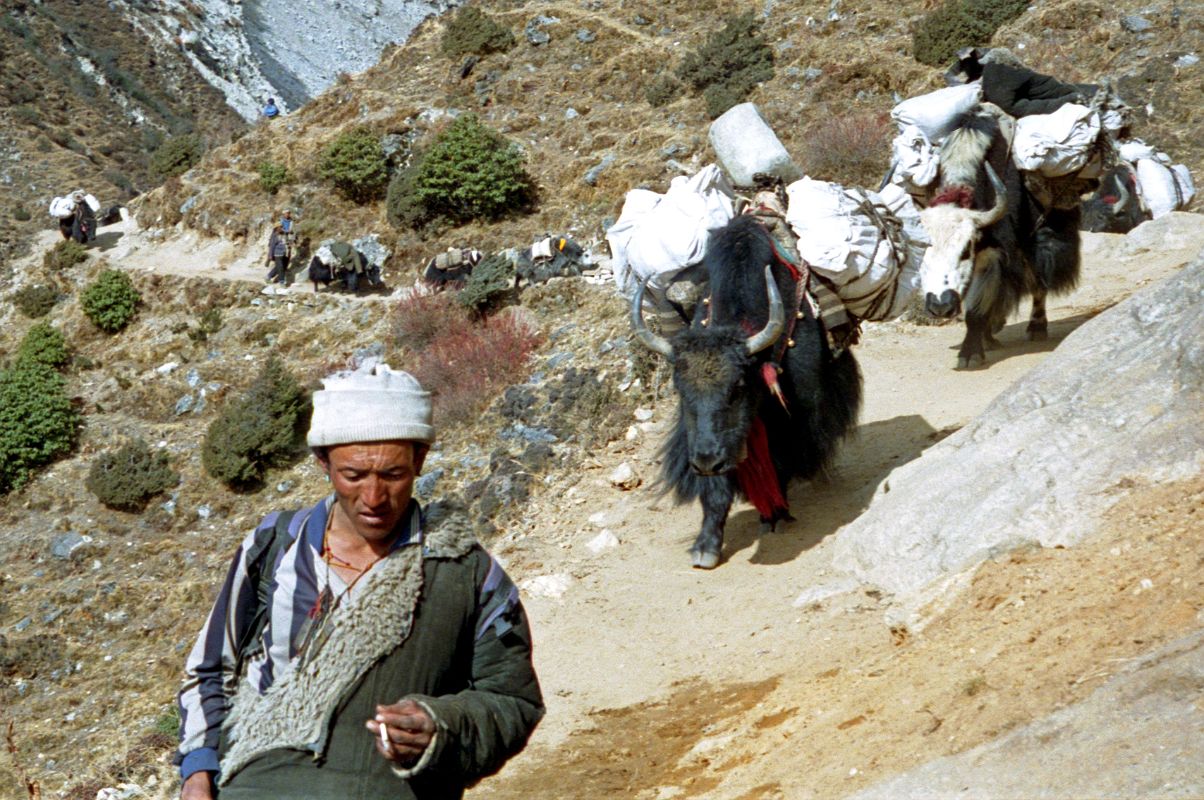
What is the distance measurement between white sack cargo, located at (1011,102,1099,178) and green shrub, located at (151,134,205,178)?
835 inches

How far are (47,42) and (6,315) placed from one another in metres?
20.3

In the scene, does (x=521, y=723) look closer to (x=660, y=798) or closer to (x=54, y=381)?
(x=660, y=798)

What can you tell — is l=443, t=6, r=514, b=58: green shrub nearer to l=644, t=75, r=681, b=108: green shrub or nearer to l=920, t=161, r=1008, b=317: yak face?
l=644, t=75, r=681, b=108: green shrub

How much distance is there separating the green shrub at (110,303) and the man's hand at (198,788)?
63.7 feet

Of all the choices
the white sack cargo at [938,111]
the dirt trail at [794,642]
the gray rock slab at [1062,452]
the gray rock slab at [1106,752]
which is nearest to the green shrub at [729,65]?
the white sack cargo at [938,111]

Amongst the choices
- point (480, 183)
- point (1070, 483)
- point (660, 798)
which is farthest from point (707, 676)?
point (480, 183)

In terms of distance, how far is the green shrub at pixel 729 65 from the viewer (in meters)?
20.1

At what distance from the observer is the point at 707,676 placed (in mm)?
5258

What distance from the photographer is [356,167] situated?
69.5 feet

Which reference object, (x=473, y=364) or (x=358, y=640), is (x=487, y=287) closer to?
(x=473, y=364)

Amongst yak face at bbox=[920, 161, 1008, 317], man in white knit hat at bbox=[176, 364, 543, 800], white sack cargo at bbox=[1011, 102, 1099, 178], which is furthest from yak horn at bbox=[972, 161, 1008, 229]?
man in white knit hat at bbox=[176, 364, 543, 800]

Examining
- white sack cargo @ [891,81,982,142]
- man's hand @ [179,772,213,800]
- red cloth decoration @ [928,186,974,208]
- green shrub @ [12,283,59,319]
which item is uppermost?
green shrub @ [12,283,59,319]

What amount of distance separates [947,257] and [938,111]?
38.8 inches

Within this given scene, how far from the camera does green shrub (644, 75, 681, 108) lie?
20.9 metres
